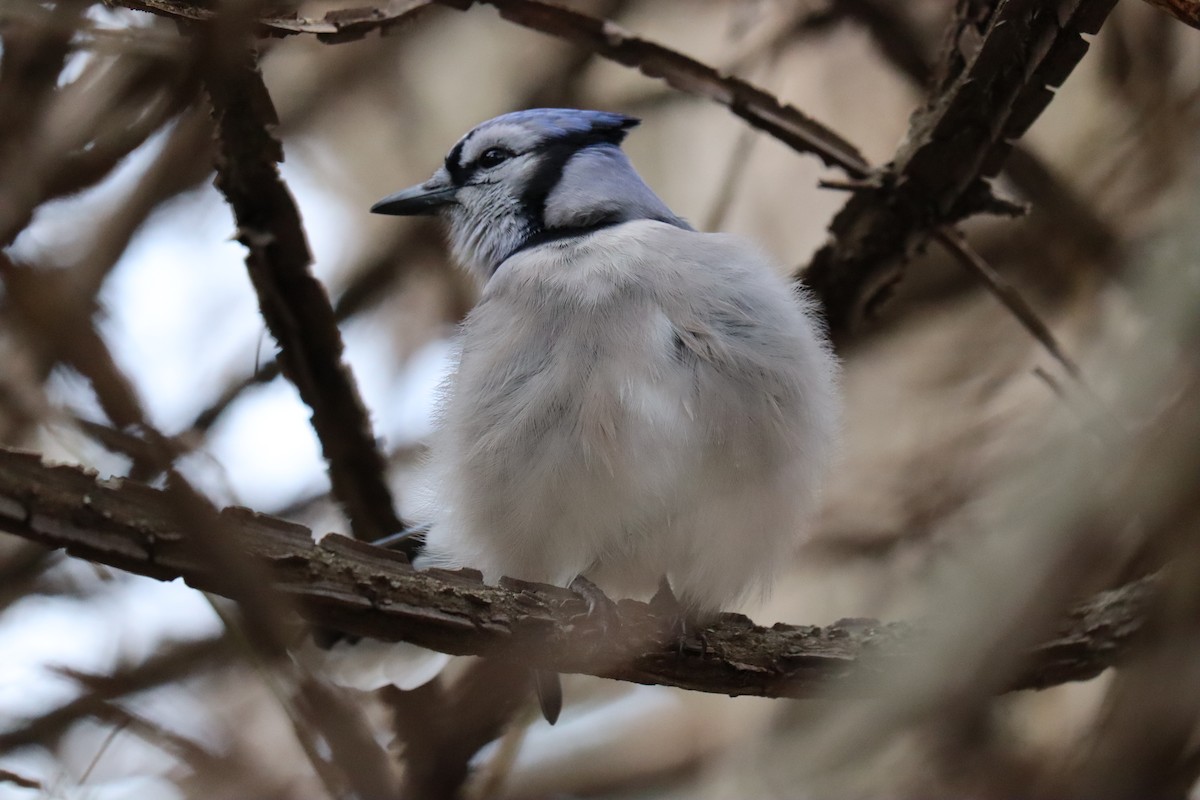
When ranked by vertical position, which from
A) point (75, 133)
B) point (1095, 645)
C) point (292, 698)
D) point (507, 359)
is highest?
point (75, 133)

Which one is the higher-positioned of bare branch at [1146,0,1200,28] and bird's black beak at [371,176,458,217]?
bird's black beak at [371,176,458,217]

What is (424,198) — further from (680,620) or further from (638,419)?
(680,620)

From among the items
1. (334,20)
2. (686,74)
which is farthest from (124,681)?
(686,74)

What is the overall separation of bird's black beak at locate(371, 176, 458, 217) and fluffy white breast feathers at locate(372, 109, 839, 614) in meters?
0.37

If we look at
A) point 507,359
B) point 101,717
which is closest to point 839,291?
A: point 507,359

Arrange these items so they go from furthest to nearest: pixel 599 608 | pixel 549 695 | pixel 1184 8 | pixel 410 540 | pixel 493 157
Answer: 1. pixel 493 157
2. pixel 410 540
3. pixel 549 695
4. pixel 599 608
5. pixel 1184 8

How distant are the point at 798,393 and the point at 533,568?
1.73 ft

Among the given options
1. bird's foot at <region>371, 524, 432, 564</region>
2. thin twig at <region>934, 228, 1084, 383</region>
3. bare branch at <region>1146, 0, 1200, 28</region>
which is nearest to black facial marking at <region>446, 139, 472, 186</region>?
bird's foot at <region>371, 524, 432, 564</region>

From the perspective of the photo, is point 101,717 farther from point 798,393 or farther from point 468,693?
point 798,393

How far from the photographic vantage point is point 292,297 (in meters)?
2.00

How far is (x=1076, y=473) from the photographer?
2.56 feet

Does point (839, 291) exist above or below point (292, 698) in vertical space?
above

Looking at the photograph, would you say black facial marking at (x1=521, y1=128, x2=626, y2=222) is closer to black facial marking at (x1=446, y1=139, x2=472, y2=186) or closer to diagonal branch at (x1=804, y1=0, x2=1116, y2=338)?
black facial marking at (x1=446, y1=139, x2=472, y2=186)

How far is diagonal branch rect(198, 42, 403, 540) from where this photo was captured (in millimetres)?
1753
